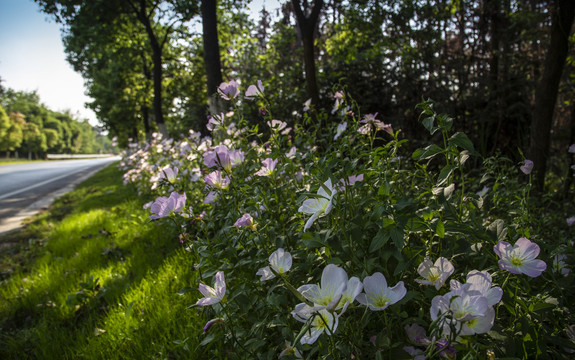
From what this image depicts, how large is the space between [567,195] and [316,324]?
4.60 m

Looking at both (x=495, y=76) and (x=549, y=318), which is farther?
(x=495, y=76)

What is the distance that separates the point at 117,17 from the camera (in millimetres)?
9258

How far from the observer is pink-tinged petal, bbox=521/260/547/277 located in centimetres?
89

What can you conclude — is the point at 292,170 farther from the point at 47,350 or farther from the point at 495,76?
the point at 495,76

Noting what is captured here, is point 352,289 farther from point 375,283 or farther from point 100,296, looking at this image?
point 100,296

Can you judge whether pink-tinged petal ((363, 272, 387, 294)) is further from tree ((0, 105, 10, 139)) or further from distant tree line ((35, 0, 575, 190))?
tree ((0, 105, 10, 139))

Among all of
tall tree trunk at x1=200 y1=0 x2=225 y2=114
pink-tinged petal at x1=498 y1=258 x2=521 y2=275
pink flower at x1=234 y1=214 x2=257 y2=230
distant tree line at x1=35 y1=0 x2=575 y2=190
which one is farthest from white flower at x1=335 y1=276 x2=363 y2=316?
tall tree trunk at x1=200 y1=0 x2=225 y2=114

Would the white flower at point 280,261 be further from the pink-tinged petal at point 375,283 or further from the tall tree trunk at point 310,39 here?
the tall tree trunk at point 310,39

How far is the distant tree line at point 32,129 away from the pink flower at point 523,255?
54231 millimetres

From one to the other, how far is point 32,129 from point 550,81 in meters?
63.0

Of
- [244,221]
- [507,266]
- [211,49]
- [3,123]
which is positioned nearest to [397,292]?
[507,266]

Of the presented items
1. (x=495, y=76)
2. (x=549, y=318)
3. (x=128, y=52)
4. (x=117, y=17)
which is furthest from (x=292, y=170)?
(x=128, y=52)

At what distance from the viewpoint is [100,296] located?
93.4 inches

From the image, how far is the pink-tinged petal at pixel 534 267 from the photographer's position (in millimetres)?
892
